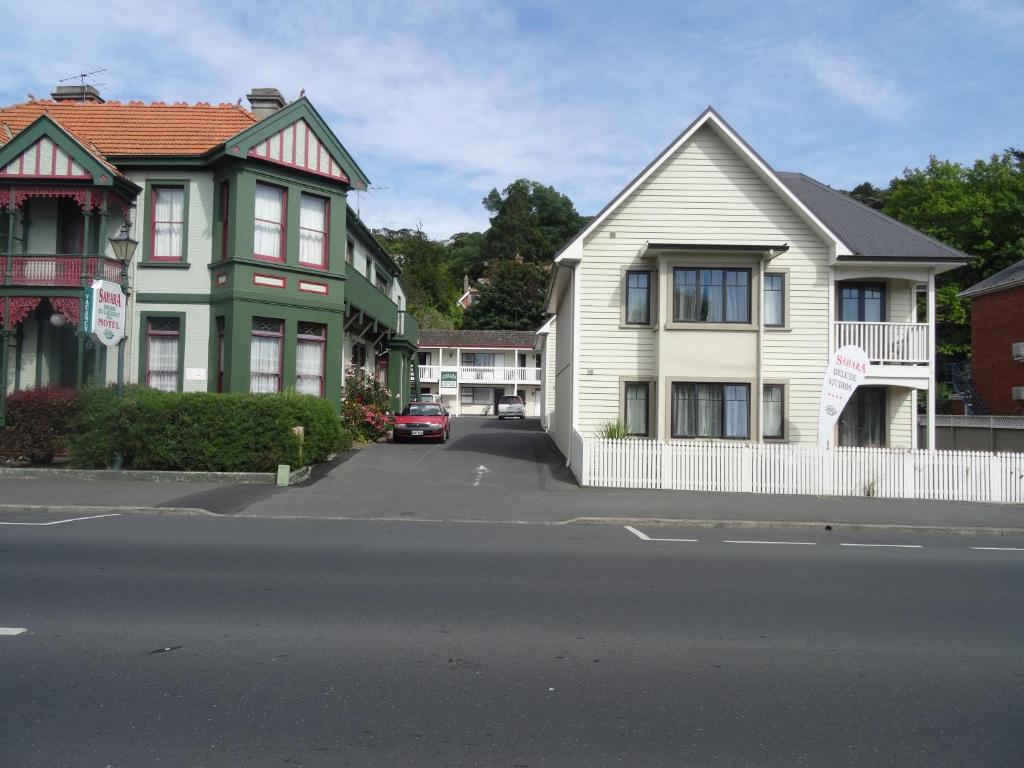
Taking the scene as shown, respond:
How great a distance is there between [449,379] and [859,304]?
3828cm

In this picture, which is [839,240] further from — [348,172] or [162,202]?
[162,202]

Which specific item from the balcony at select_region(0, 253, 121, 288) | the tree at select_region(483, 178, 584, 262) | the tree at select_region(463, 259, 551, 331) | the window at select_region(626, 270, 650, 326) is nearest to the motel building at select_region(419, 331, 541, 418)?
the tree at select_region(463, 259, 551, 331)

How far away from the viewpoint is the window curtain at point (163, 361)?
65.2 ft

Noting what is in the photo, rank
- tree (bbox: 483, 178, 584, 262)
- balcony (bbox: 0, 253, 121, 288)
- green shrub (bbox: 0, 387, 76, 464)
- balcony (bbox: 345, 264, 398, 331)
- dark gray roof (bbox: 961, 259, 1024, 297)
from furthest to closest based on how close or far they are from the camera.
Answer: tree (bbox: 483, 178, 584, 262), dark gray roof (bbox: 961, 259, 1024, 297), balcony (bbox: 345, 264, 398, 331), balcony (bbox: 0, 253, 121, 288), green shrub (bbox: 0, 387, 76, 464)

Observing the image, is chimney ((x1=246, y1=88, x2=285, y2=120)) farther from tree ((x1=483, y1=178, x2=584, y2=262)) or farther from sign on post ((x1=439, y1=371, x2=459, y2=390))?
tree ((x1=483, y1=178, x2=584, y2=262))

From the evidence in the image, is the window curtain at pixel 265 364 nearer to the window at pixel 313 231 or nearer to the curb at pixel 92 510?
the window at pixel 313 231

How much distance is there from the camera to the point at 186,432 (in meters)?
16.0

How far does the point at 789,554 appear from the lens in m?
10.1

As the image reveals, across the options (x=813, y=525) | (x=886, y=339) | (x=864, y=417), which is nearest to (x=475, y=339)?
(x=864, y=417)

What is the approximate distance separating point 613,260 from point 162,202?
11.6 m

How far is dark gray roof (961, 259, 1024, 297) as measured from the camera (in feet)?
112

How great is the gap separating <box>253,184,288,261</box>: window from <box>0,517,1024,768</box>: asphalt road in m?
11.2

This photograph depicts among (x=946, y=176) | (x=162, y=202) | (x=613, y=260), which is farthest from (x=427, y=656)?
(x=946, y=176)

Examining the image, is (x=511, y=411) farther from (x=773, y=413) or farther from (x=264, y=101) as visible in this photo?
(x=773, y=413)
